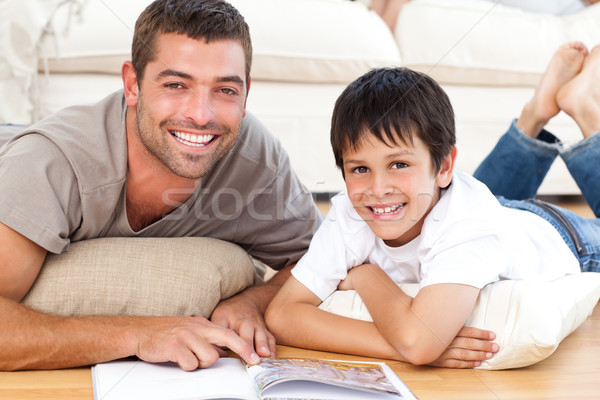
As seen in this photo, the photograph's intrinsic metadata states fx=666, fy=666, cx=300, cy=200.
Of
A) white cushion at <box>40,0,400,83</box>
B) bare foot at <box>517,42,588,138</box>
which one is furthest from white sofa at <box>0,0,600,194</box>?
bare foot at <box>517,42,588,138</box>

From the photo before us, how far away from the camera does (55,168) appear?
1.05m

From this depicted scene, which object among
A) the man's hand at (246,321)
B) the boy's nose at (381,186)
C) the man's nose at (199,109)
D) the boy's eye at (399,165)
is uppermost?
the man's nose at (199,109)

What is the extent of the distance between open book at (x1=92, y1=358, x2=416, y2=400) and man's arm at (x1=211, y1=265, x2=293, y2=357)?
0.09 meters

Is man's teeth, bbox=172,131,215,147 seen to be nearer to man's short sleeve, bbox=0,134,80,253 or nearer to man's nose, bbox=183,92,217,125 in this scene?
man's nose, bbox=183,92,217,125

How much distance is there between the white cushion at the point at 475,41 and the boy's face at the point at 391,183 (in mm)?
1276

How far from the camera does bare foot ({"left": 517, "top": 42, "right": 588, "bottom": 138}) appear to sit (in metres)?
1.63

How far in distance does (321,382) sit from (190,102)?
20.8 inches

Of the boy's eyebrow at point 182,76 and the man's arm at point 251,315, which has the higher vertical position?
the boy's eyebrow at point 182,76

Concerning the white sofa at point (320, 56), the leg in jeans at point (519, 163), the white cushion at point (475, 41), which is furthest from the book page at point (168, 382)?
the white cushion at point (475, 41)

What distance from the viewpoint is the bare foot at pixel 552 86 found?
1632mm

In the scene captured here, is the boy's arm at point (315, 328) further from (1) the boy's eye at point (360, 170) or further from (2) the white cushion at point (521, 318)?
(1) the boy's eye at point (360, 170)

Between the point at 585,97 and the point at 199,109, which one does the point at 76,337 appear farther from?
the point at 585,97

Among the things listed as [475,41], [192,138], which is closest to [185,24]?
[192,138]

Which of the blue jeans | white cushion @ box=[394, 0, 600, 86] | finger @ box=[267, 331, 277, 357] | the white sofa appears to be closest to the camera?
finger @ box=[267, 331, 277, 357]
